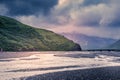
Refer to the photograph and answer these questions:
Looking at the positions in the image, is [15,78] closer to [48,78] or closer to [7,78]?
[7,78]

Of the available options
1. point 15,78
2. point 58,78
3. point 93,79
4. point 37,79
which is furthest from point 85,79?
point 15,78

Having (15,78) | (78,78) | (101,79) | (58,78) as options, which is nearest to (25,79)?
(15,78)

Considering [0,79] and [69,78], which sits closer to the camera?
[0,79]

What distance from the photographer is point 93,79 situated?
4938 centimetres

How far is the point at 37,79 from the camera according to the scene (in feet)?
160

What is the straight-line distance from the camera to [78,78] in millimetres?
50656

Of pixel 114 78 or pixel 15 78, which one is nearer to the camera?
pixel 15 78

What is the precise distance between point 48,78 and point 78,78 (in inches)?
217

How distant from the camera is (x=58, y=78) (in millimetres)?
50500

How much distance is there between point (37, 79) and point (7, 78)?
17.2ft

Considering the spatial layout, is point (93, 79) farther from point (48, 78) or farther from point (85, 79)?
point (48, 78)

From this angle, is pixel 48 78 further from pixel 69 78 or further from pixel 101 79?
pixel 101 79

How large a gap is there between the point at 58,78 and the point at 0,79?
35.3 feet

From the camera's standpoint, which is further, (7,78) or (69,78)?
(69,78)
